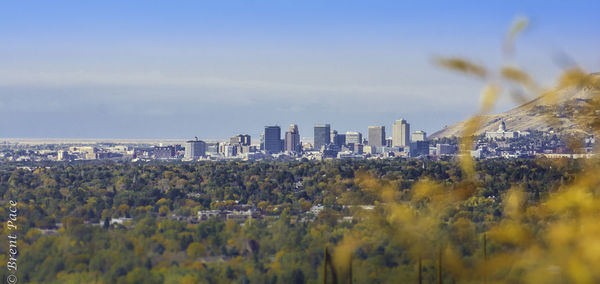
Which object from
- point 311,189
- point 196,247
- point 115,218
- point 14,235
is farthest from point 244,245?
point 311,189

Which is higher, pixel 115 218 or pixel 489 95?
pixel 489 95

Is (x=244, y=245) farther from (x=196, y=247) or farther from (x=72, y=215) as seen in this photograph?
(x=72, y=215)

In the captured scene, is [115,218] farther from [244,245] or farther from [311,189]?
[311,189]

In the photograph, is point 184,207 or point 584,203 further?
point 184,207

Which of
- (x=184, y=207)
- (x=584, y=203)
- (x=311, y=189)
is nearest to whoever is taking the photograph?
(x=584, y=203)

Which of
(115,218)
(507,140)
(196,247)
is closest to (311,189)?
(115,218)


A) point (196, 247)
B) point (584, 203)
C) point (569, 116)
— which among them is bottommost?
point (196, 247)

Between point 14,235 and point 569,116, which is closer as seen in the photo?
point 569,116

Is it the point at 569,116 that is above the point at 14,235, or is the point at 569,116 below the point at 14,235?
above

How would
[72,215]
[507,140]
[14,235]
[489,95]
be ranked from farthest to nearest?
[507,140], [72,215], [14,235], [489,95]
